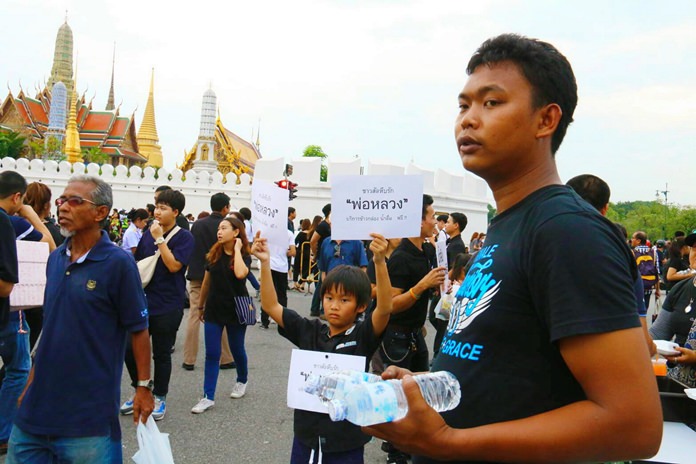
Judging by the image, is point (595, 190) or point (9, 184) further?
point (9, 184)

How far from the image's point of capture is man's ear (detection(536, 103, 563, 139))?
134 centimetres

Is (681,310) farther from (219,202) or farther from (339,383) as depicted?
(219,202)

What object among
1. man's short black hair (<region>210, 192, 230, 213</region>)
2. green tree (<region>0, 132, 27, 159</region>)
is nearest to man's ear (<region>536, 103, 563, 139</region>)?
man's short black hair (<region>210, 192, 230, 213</region>)

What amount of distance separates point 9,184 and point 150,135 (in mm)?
56403

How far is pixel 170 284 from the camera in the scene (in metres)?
5.57

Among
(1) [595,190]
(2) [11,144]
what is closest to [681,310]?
(1) [595,190]

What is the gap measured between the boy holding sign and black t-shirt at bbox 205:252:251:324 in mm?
2522

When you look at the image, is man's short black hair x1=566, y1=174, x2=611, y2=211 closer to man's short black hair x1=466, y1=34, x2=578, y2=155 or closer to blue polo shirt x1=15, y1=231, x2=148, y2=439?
man's short black hair x1=466, y1=34, x2=578, y2=155

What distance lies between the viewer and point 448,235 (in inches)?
356

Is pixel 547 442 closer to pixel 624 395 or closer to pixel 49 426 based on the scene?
pixel 624 395

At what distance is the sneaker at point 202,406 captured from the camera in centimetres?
548

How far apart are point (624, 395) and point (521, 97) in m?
0.68

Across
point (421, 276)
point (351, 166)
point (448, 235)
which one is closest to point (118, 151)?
point (351, 166)

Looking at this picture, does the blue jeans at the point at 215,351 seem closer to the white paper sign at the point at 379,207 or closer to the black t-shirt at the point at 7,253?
the black t-shirt at the point at 7,253
